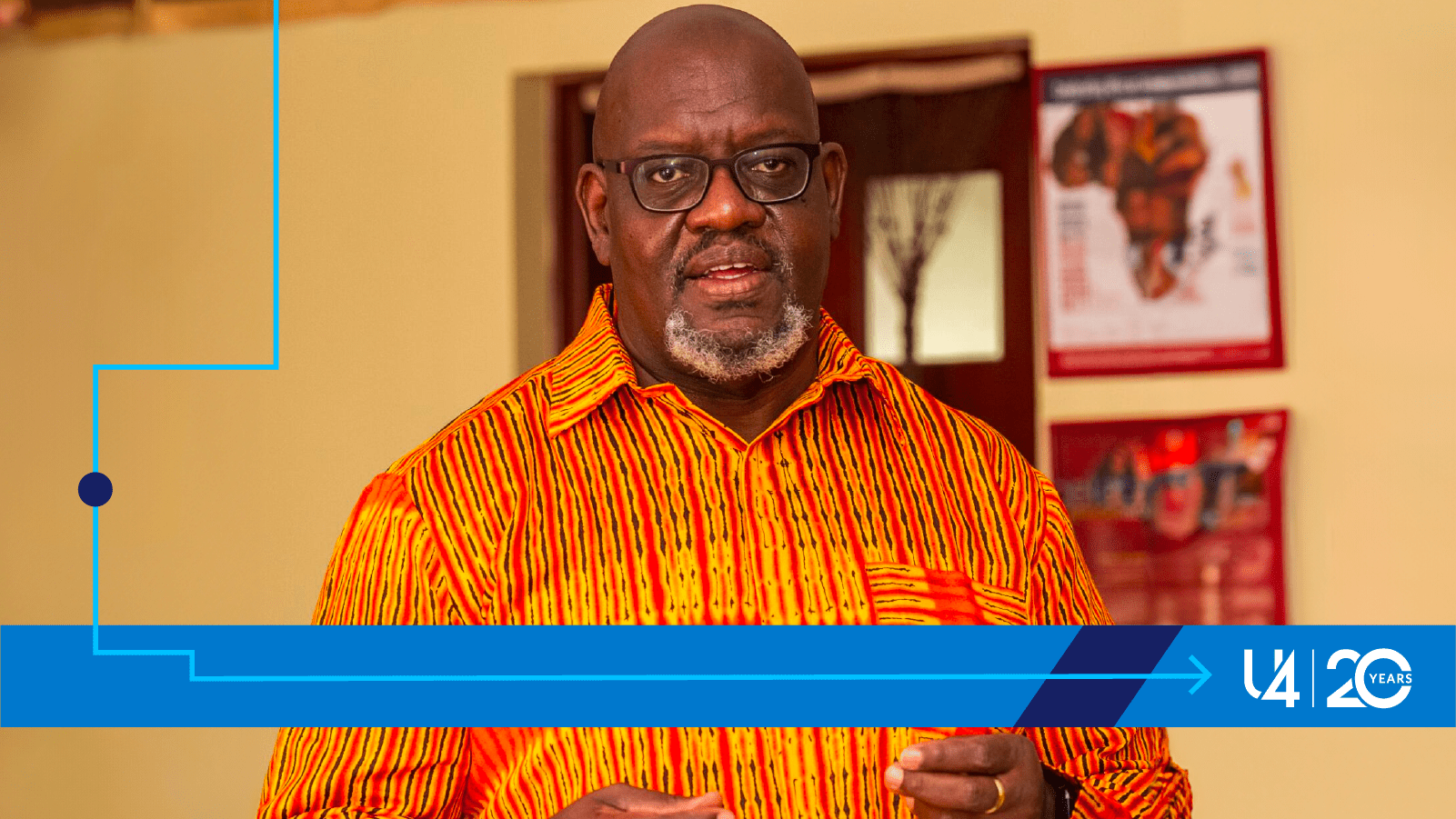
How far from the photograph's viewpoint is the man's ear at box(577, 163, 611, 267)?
1390 mm

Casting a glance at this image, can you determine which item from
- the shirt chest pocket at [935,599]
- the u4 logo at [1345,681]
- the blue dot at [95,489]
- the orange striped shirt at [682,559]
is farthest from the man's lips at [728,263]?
the blue dot at [95,489]

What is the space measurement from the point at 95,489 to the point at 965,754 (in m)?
2.36

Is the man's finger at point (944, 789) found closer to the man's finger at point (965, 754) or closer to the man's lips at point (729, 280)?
the man's finger at point (965, 754)

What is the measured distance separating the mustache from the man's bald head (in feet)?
0.35

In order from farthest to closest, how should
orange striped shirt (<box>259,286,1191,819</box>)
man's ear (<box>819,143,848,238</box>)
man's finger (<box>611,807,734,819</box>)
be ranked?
man's ear (<box>819,143,848,238</box>) < orange striped shirt (<box>259,286,1191,819</box>) < man's finger (<box>611,807,734,819</box>)

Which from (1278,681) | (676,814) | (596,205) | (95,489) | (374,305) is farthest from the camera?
(95,489)

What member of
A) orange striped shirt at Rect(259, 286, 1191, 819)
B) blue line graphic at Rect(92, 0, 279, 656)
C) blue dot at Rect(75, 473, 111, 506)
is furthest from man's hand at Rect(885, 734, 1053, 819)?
blue dot at Rect(75, 473, 111, 506)

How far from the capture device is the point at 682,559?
1305 mm

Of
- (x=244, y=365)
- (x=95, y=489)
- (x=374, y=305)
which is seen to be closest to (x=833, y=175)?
(x=374, y=305)

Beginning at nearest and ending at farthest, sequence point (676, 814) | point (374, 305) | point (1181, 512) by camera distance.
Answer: point (676, 814) < point (1181, 512) < point (374, 305)

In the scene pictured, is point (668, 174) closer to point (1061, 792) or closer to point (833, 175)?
point (833, 175)

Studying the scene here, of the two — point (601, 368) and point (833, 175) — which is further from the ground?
point (833, 175)

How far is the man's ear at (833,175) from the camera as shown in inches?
54.3

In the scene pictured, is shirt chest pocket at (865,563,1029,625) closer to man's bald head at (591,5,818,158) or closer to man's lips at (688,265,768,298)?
man's lips at (688,265,768,298)
